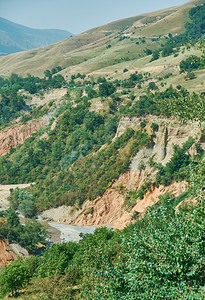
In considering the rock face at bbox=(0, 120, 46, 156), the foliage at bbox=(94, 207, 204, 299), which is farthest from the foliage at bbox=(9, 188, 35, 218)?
the foliage at bbox=(94, 207, 204, 299)

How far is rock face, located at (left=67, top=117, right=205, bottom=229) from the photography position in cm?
4600

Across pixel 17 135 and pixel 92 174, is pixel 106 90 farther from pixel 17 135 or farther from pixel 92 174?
pixel 92 174

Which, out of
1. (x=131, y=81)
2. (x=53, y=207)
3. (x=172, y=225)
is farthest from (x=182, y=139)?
(x=131, y=81)

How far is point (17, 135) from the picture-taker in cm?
9256

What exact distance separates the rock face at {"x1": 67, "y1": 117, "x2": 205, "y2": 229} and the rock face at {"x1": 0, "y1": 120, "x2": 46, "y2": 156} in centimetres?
4376

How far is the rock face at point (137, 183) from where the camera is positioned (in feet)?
151

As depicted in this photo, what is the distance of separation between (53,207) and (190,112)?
47583 mm

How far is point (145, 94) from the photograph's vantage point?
71938 mm

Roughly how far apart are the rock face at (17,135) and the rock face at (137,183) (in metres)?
43.8

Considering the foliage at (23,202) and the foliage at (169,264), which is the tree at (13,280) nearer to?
the foliage at (169,264)

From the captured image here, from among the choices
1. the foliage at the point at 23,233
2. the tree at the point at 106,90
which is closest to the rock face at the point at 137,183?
the foliage at the point at 23,233

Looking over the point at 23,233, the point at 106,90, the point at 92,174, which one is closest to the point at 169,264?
the point at 23,233

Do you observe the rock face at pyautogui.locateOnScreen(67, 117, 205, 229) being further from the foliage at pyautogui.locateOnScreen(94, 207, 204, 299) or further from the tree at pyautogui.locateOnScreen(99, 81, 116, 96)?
the foliage at pyautogui.locateOnScreen(94, 207, 204, 299)

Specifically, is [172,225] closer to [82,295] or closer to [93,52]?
[82,295]
